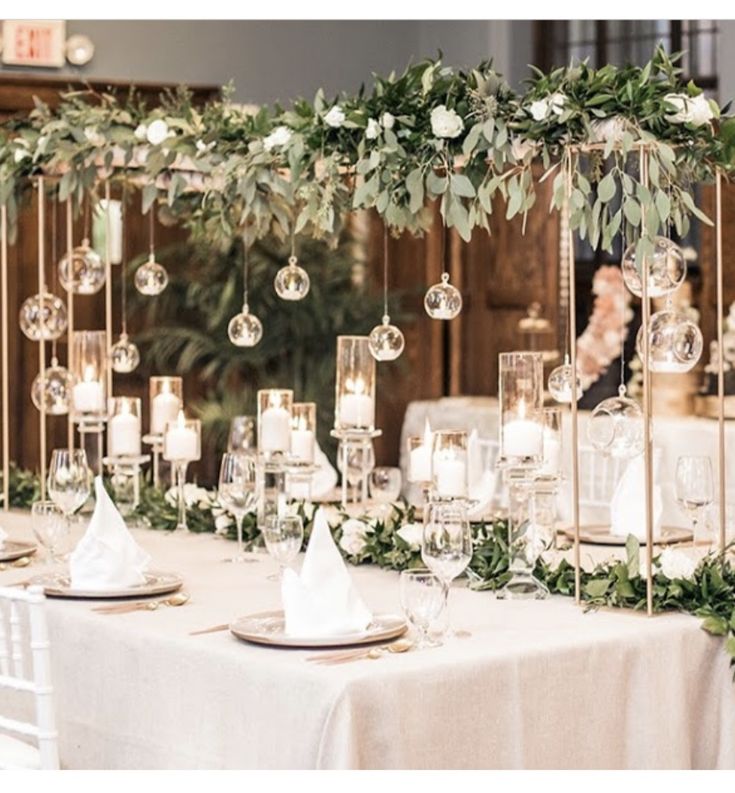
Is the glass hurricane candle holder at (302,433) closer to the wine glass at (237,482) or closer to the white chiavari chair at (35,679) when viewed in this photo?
the wine glass at (237,482)

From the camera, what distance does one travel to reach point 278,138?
4129 millimetres

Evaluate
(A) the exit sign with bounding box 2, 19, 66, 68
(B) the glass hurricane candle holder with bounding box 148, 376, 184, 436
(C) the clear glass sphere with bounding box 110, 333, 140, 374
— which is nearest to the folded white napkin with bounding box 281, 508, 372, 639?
(B) the glass hurricane candle holder with bounding box 148, 376, 184, 436

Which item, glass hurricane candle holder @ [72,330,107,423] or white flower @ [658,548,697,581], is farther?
glass hurricane candle holder @ [72,330,107,423]

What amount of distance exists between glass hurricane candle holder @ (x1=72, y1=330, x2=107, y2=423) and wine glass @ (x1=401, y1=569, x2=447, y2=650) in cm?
203

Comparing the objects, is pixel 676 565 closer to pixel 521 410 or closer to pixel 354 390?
pixel 521 410

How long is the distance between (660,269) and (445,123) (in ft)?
1.82

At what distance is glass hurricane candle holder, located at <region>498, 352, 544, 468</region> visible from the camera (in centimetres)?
365

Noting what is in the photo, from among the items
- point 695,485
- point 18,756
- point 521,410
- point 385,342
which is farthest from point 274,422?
point 18,756

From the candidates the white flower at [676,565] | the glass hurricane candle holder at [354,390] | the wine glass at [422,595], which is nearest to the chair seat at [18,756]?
the wine glass at [422,595]

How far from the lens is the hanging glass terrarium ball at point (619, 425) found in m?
3.71

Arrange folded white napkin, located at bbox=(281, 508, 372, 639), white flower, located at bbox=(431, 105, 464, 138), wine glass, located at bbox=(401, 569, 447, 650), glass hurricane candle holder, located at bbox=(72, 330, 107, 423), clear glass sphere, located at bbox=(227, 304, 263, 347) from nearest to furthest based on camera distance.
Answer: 1. wine glass, located at bbox=(401, 569, 447, 650)
2. folded white napkin, located at bbox=(281, 508, 372, 639)
3. white flower, located at bbox=(431, 105, 464, 138)
4. clear glass sphere, located at bbox=(227, 304, 263, 347)
5. glass hurricane candle holder, located at bbox=(72, 330, 107, 423)

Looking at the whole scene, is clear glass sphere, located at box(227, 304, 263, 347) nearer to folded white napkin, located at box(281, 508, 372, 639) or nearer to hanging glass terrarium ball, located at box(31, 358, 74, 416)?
hanging glass terrarium ball, located at box(31, 358, 74, 416)

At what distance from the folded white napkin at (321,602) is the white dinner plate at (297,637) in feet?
0.07

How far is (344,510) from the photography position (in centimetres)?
449
